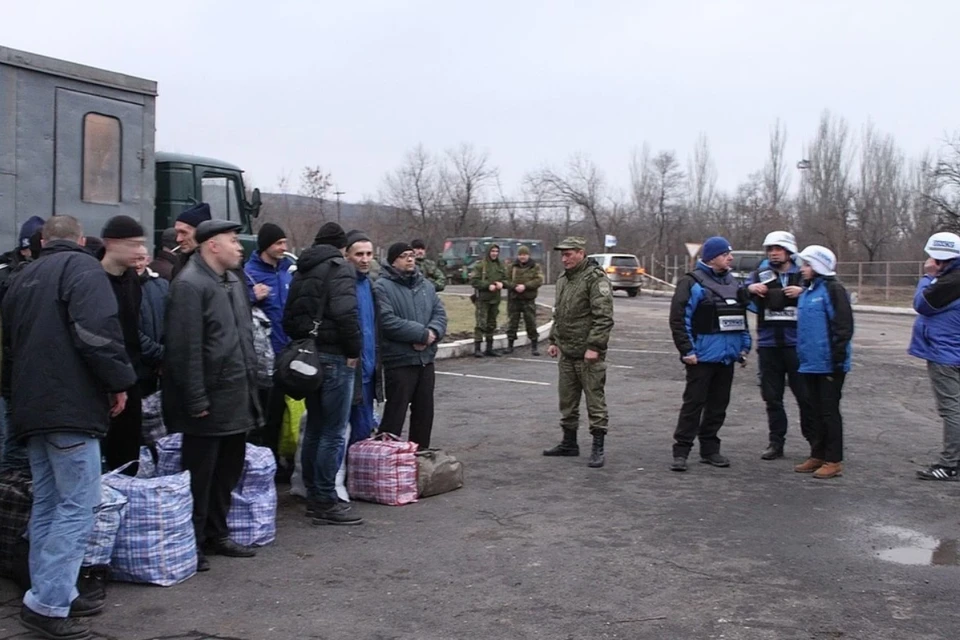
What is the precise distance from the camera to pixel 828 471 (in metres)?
7.82

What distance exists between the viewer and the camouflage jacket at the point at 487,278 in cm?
1566

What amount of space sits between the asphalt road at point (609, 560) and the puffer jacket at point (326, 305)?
124 cm

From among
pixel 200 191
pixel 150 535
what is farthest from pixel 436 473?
pixel 200 191

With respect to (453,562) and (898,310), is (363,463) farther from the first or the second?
(898,310)

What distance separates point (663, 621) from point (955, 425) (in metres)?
4.24

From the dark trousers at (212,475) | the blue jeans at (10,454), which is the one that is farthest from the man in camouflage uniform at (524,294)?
the blue jeans at (10,454)

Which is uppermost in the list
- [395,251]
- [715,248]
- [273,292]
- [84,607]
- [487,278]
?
[715,248]

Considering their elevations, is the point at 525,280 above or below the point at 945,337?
above

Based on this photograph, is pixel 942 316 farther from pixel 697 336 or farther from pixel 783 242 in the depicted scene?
pixel 697 336

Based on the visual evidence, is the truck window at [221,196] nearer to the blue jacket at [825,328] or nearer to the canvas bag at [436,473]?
the canvas bag at [436,473]

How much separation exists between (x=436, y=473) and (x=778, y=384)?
10.9ft

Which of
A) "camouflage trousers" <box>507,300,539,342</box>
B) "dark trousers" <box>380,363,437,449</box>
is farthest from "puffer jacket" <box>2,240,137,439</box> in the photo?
"camouflage trousers" <box>507,300,539,342</box>

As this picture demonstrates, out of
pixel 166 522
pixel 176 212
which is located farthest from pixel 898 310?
pixel 166 522

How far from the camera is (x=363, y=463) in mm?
7000
